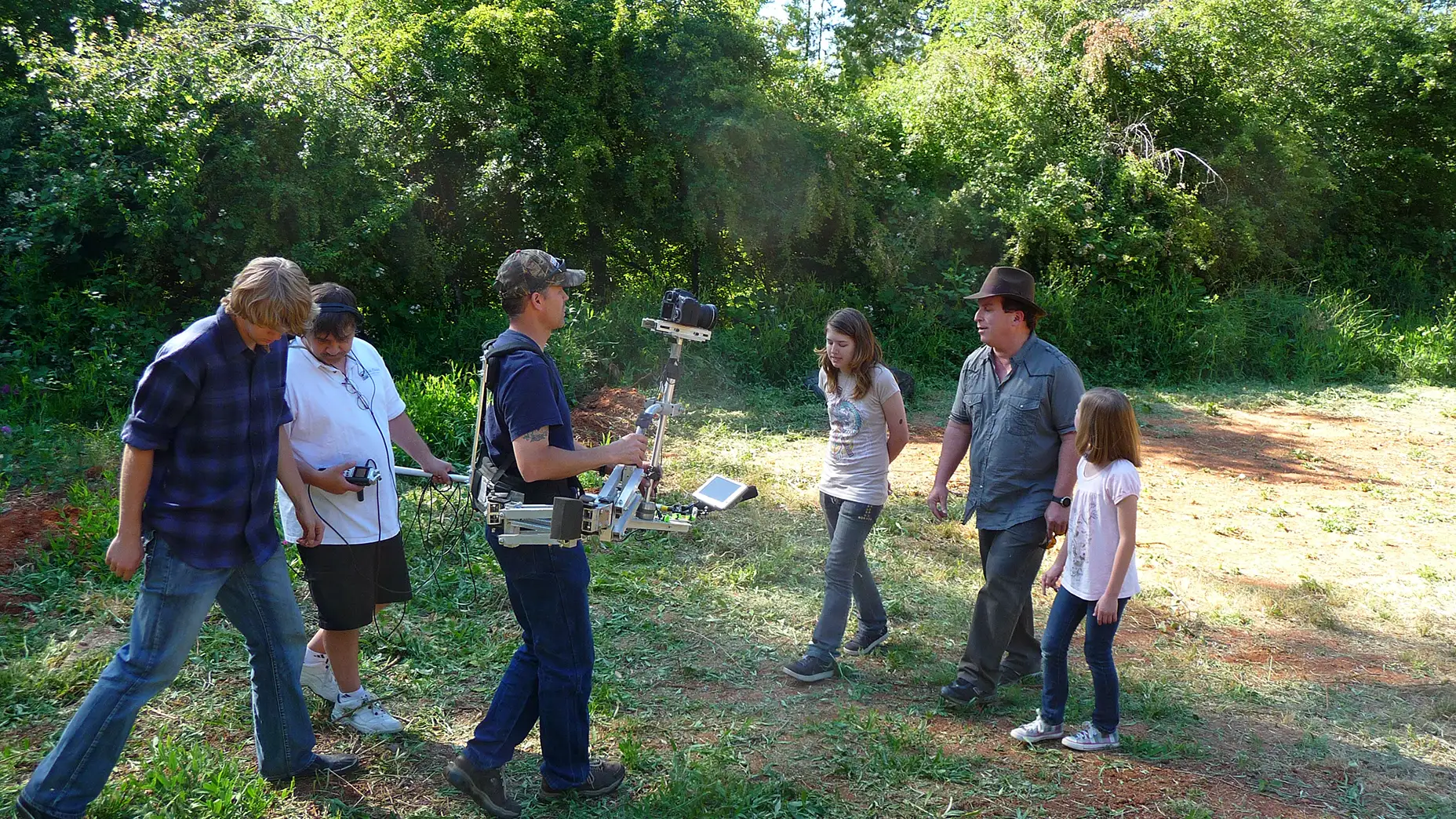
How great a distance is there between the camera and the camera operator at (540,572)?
3072 mm

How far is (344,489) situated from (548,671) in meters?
1.02

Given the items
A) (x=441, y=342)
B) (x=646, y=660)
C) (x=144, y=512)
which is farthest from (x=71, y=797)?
(x=441, y=342)

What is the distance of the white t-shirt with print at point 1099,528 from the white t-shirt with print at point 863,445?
2.97ft

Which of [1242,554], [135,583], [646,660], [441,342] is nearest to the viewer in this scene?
[646,660]

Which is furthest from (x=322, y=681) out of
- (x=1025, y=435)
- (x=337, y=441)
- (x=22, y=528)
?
(x=1025, y=435)

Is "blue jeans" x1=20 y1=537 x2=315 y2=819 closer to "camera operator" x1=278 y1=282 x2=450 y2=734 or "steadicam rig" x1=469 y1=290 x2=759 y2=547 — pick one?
"camera operator" x1=278 y1=282 x2=450 y2=734

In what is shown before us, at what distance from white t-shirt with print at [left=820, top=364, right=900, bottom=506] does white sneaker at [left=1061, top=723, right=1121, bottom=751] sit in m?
1.21

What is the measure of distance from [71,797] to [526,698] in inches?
52.4

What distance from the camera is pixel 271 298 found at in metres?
3.04

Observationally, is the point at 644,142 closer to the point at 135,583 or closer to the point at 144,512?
A: the point at 135,583

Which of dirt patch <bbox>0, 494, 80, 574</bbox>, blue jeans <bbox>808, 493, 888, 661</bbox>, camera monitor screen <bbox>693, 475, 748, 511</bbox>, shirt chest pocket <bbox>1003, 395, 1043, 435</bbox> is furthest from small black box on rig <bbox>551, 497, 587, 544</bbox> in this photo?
dirt patch <bbox>0, 494, 80, 574</bbox>

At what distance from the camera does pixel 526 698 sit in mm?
3422

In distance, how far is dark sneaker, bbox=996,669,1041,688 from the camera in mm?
4648

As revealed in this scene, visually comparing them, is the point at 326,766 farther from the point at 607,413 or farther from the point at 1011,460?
the point at 607,413
